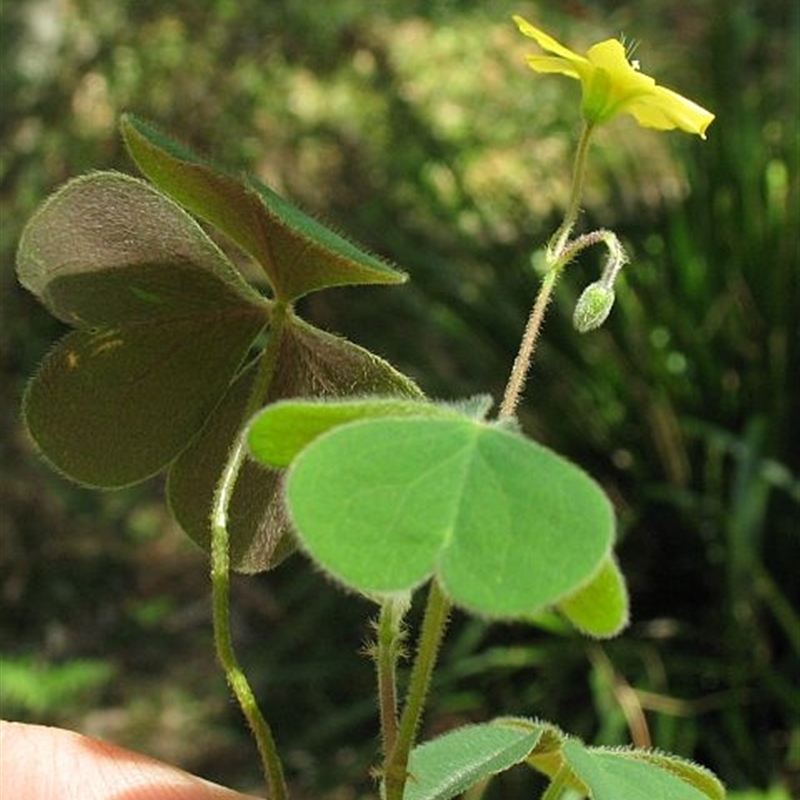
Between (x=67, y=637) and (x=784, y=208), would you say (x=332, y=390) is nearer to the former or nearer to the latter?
(x=784, y=208)

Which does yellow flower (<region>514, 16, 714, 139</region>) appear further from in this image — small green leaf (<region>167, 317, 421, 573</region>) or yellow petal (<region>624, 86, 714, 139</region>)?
small green leaf (<region>167, 317, 421, 573</region>)

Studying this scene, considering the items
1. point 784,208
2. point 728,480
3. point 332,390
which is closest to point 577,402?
point 728,480

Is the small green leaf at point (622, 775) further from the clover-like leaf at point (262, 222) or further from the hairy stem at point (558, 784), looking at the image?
the clover-like leaf at point (262, 222)

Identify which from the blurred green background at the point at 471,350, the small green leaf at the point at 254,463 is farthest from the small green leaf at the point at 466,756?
the blurred green background at the point at 471,350

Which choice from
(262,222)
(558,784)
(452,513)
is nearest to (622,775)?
(558,784)

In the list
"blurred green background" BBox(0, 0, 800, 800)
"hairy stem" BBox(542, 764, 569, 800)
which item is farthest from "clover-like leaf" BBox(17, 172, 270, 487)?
"blurred green background" BBox(0, 0, 800, 800)

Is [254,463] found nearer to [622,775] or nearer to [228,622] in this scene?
[228,622]
